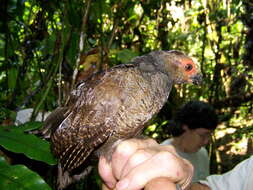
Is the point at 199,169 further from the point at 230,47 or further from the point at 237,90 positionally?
the point at 230,47

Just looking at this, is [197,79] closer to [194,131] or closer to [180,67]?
[180,67]

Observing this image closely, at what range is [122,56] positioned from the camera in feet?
7.93

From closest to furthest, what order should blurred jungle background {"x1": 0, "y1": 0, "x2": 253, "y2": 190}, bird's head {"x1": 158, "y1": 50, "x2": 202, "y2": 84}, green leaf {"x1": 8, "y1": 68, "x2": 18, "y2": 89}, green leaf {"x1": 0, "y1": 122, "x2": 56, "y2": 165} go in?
green leaf {"x1": 0, "y1": 122, "x2": 56, "y2": 165}
blurred jungle background {"x1": 0, "y1": 0, "x2": 253, "y2": 190}
bird's head {"x1": 158, "y1": 50, "x2": 202, "y2": 84}
green leaf {"x1": 8, "y1": 68, "x2": 18, "y2": 89}

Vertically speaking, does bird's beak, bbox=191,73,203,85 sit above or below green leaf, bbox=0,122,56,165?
above

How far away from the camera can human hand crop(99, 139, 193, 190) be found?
1067 mm

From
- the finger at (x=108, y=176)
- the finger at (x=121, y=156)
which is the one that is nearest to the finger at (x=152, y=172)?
the finger at (x=121, y=156)

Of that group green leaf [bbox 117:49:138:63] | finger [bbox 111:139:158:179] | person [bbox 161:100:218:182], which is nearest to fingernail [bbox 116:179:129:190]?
finger [bbox 111:139:158:179]

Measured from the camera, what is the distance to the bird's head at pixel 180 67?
193 cm

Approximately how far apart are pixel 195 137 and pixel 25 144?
89.1 inches

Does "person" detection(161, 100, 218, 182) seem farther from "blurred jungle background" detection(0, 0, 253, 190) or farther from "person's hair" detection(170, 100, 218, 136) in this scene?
"blurred jungle background" detection(0, 0, 253, 190)

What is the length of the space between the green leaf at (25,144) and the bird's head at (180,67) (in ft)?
3.01

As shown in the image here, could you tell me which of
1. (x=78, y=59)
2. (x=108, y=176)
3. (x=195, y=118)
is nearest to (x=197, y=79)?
(x=78, y=59)

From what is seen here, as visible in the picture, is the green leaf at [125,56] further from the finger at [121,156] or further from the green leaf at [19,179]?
the green leaf at [19,179]

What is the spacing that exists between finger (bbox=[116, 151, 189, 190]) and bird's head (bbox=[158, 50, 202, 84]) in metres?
0.93
